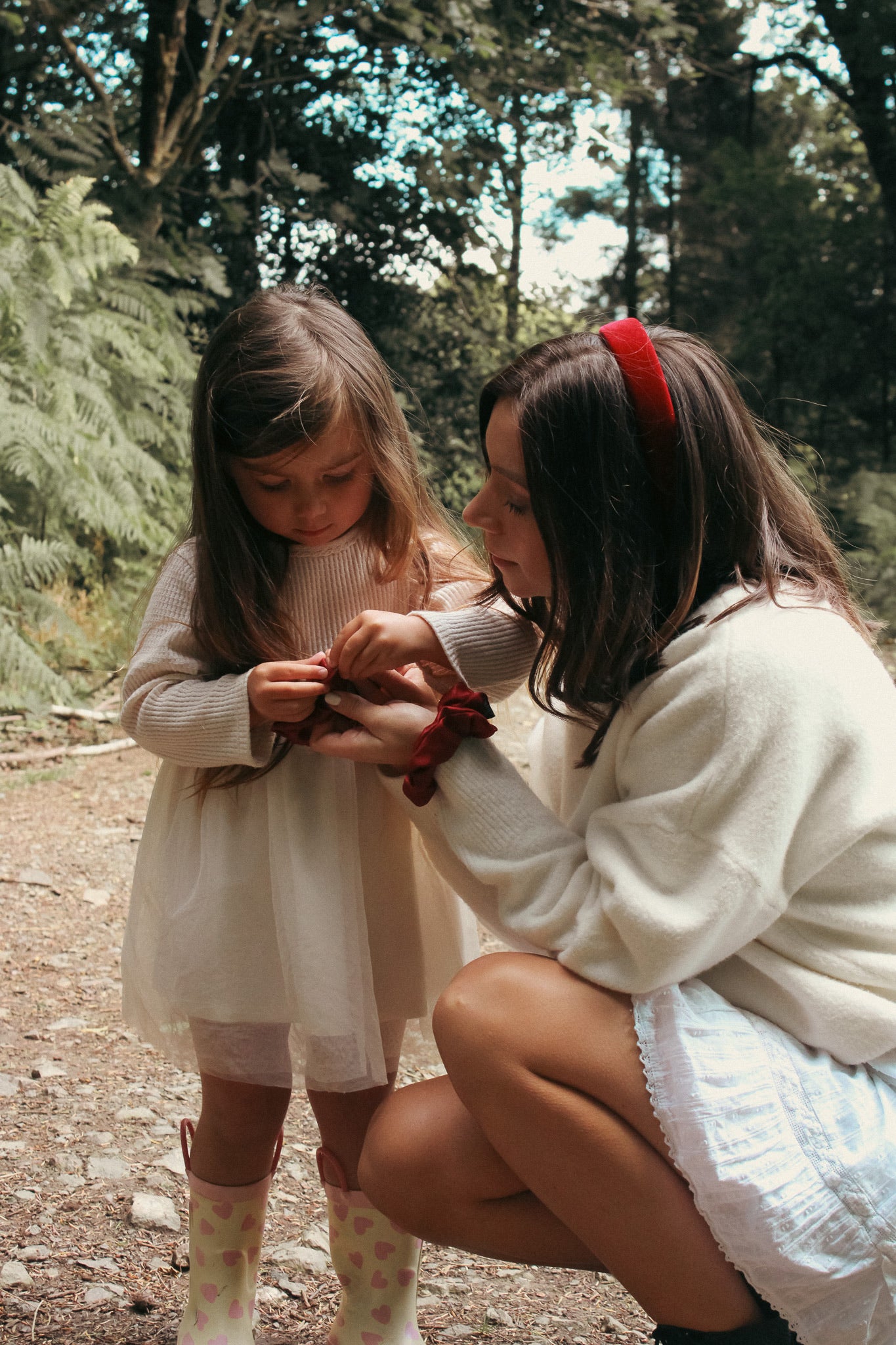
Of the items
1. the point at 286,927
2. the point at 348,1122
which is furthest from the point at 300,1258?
the point at 286,927

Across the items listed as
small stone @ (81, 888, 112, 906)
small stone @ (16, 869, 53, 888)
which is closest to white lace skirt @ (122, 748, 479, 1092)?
small stone @ (81, 888, 112, 906)

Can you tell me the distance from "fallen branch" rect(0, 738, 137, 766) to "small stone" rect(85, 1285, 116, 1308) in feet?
8.14

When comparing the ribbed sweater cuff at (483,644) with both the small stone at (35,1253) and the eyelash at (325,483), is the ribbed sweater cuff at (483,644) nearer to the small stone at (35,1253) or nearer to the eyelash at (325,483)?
the eyelash at (325,483)

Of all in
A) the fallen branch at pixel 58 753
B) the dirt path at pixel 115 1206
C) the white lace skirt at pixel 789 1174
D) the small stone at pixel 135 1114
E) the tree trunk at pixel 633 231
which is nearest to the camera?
the white lace skirt at pixel 789 1174

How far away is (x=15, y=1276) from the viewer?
1.60 meters

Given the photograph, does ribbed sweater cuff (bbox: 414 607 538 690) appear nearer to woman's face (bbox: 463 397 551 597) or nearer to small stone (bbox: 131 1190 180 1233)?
woman's face (bbox: 463 397 551 597)

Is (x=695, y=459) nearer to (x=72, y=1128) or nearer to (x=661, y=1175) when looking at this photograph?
(x=661, y=1175)

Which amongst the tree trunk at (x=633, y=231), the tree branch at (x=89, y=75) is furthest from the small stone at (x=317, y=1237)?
the tree trunk at (x=633, y=231)

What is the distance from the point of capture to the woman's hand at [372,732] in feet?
4.50

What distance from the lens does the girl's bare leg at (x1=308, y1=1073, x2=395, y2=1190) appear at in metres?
→ 1.53

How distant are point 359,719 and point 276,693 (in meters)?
0.11

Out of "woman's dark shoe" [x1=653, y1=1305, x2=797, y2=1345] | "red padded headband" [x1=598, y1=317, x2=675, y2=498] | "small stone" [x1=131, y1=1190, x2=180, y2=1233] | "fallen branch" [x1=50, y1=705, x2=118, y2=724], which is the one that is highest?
"red padded headband" [x1=598, y1=317, x2=675, y2=498]

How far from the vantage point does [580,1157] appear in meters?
1.19

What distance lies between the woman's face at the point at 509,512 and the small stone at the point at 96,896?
2.02 meters
